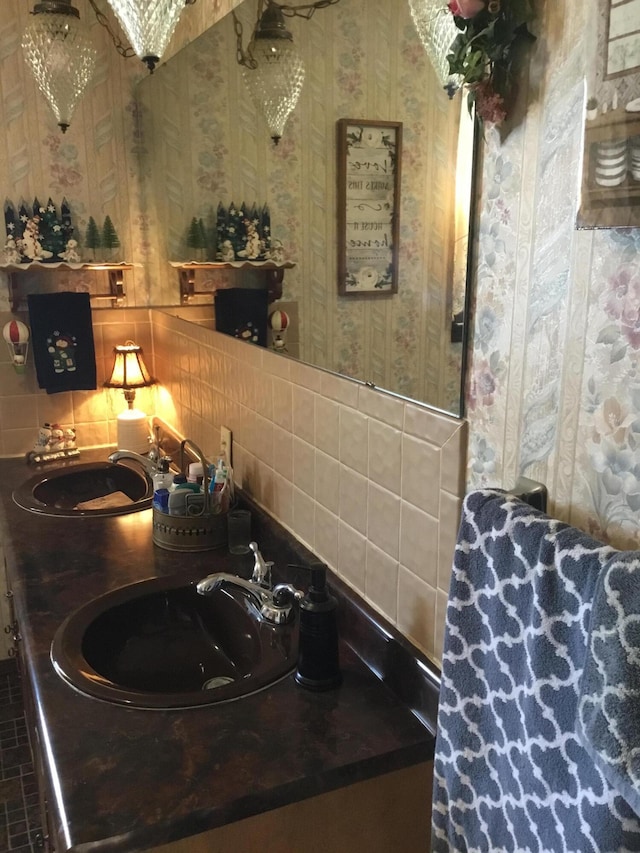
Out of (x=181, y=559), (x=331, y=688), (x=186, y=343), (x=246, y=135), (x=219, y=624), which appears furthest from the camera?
(x=186, y=343)

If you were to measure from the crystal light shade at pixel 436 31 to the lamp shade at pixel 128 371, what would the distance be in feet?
5.58

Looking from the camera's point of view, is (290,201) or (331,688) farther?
(290,201)

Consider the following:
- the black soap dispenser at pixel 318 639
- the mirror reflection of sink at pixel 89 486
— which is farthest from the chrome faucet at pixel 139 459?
the black soap dispenser at pixel 318 639

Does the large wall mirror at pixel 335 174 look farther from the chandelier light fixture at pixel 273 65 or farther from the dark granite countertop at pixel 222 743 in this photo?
the dark granite countertop at pixel 222 743

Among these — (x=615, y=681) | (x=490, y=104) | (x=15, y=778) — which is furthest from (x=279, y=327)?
(x=15, y=778)

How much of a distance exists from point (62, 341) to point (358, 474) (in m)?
1.54

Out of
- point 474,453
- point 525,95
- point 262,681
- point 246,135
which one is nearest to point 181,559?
point 262,681

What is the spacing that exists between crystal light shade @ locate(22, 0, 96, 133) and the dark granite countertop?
1.30 metres

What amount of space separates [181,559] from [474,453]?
895mm

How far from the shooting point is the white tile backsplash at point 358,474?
1.07 m

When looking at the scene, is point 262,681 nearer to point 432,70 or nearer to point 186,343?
point 432,70

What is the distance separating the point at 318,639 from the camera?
116cm

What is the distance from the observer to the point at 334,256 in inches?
55.7

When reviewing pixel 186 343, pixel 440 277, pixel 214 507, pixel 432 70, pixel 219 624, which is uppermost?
pixel 432 70
